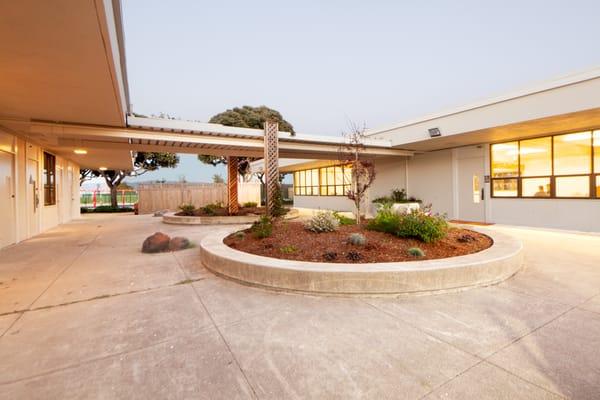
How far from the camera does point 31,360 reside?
Answer: 7.35 ft

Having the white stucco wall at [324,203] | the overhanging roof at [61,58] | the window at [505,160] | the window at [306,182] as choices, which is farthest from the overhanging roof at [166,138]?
the window at [306,182]

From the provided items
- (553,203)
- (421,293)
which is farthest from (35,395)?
(553,203)

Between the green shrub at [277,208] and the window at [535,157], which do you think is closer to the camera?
the green shrub at [277,208]

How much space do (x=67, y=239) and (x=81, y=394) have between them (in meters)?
8.63

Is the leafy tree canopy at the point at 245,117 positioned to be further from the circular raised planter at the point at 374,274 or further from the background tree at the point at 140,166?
the circular raised planter at the point at 374,274

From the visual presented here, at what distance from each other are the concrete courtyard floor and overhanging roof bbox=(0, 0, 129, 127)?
10.9 ft

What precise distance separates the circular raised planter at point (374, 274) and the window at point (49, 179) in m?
11.4

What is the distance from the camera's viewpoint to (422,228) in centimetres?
489

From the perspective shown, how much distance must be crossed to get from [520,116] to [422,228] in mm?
5591

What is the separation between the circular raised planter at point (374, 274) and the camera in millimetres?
3473

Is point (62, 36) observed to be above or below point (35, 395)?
above

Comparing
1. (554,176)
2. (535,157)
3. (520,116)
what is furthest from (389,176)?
(520,116)

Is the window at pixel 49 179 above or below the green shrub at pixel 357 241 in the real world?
above

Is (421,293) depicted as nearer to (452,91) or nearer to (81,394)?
(81,394)
